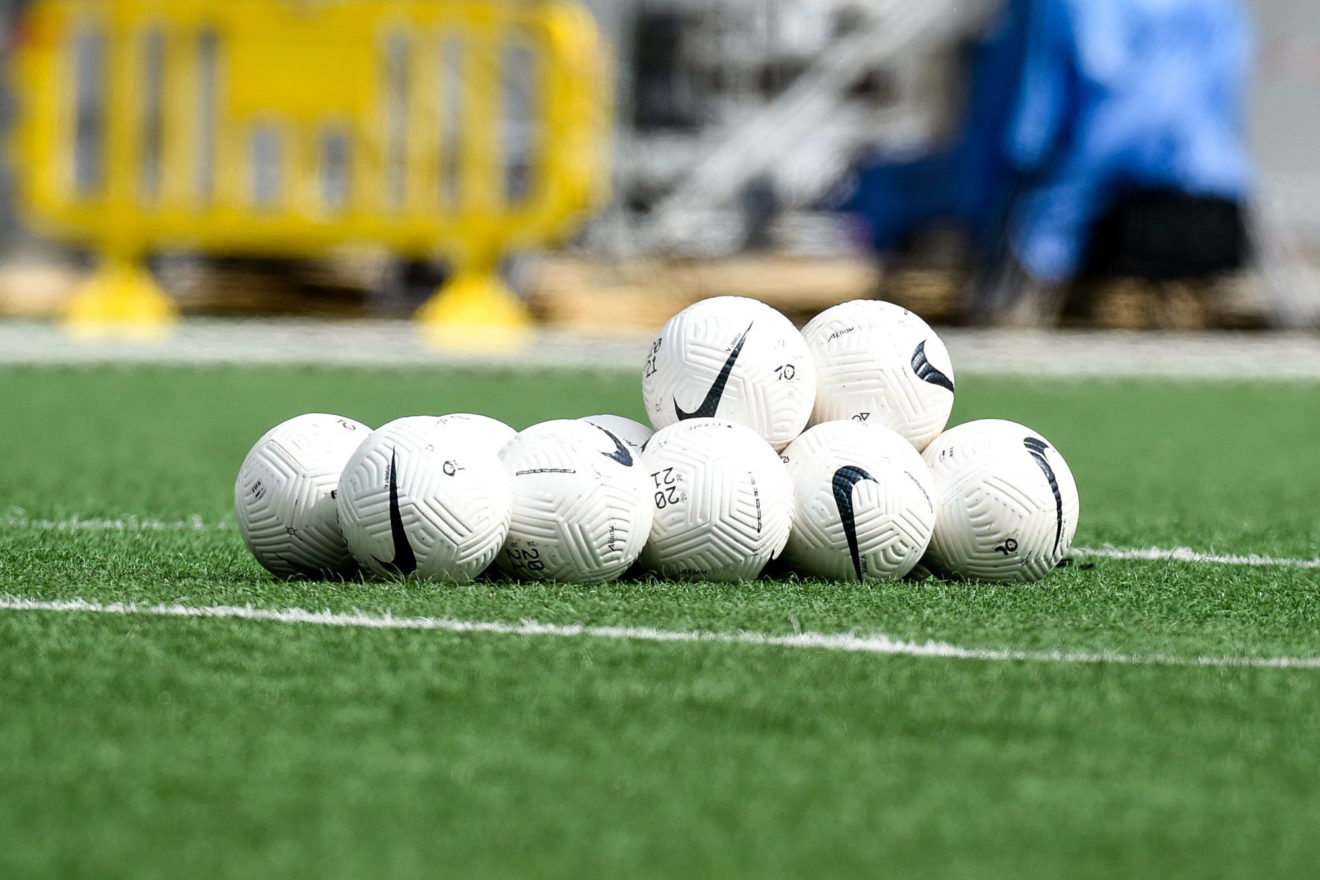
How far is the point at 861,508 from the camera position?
15.6 ft

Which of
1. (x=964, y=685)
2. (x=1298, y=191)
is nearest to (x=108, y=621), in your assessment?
(x=964, y=685)

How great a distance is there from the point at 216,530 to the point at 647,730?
9.89 feet

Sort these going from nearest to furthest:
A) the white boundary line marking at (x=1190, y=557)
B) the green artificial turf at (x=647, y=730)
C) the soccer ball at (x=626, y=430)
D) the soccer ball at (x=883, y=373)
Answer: the green artificial turf at (x=647, y=730) < the soccer ball at (x=626, y=430) < the soccer ball at (x=883, y=373) < the white boundary line marking at (x=1190, y=557)

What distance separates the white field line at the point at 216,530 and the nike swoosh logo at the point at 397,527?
149 cm

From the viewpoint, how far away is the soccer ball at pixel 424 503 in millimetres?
4551

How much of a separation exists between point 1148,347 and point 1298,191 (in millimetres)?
8429

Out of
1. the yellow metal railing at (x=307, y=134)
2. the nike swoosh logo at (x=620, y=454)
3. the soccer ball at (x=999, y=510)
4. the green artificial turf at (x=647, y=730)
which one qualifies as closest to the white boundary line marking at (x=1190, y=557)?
the green artificial turf at (x=647, y=730)

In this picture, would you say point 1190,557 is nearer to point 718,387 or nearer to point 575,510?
point 718,387

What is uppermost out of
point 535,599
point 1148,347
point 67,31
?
point 67,31

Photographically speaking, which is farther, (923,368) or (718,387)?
(923,368)

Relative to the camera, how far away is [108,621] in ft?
13.6

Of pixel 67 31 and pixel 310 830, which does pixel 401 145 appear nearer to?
pixel 67 31

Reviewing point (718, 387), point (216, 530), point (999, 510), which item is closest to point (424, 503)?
point (718, 387)

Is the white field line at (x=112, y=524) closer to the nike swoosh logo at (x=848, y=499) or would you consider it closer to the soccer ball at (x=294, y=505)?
the soccer ball at (x=294, y=505)
